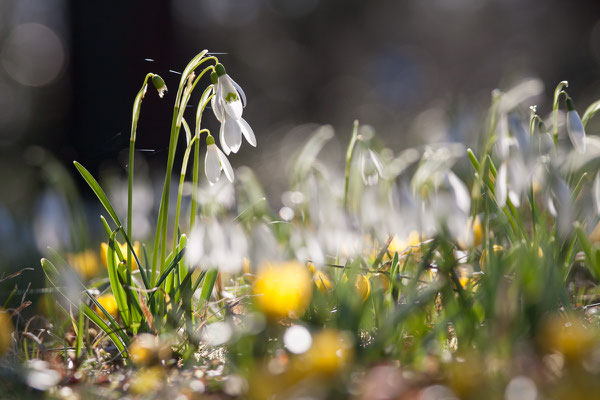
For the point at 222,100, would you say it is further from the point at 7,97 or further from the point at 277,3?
the point at 7,97

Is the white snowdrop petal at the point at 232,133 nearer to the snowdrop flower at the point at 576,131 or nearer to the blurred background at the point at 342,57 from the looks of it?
the snowdrop flower at the point at 576,131

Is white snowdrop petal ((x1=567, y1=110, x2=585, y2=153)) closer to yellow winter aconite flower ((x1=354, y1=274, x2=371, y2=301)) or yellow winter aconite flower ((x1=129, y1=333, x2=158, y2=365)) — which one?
yellow winter aconite flower ((x1=354, y1=274, x2=371, y2=301))

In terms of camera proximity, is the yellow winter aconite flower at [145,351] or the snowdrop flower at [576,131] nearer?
the yellow winter aconite flower at [145,351]

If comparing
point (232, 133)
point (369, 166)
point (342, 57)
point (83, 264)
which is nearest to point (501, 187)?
point (369, 166)

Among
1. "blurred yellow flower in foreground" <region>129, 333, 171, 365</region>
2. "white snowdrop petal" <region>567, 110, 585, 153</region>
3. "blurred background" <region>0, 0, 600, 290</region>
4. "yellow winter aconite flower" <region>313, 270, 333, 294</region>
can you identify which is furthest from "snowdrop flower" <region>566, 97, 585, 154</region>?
"blurred background" <region>0, 0, 600, 290</region>

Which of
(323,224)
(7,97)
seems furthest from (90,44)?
(7,97)

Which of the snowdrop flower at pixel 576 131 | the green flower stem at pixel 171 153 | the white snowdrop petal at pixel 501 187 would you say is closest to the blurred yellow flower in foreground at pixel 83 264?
the green flower stem at pixel 171 153

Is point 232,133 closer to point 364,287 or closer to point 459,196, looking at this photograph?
point 364,287
